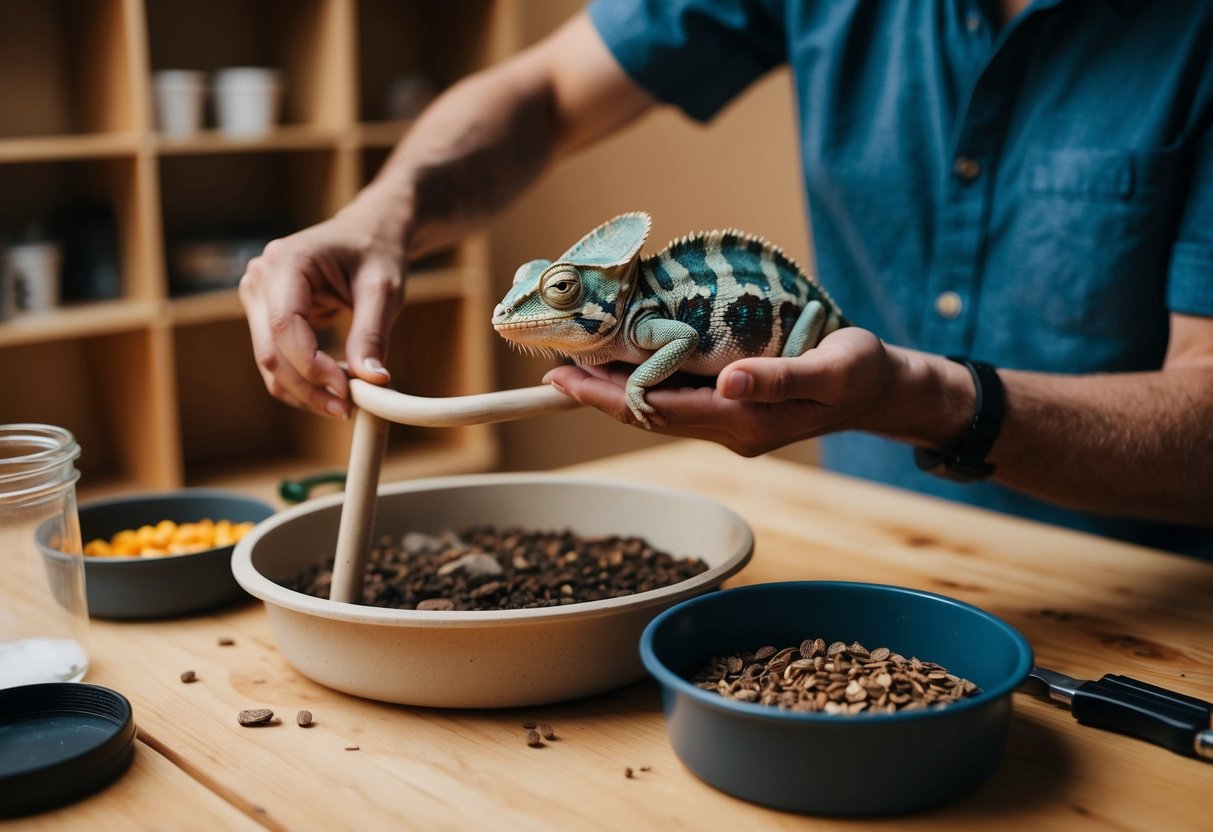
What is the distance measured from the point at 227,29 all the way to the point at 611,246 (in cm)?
244

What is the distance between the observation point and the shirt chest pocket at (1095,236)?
Answer: 1539 millimetres

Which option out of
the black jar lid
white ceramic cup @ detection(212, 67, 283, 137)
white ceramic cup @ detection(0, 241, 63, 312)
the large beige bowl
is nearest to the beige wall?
white ceramic cup @ detection(212, 67, 283, 137)

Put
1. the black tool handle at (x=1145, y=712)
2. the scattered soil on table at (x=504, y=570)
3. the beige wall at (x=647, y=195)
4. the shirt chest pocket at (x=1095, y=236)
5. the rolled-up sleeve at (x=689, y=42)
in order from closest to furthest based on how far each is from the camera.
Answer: the black tool handle at (x=1145, y=712), the scattered soil on table at (x=504, y=570), the shirt chest pocket at (x=1095, y=236), the rolled-up sleeve at (x=689, y=42), the beige wall at (x=647, y=195)

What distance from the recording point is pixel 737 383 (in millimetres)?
981

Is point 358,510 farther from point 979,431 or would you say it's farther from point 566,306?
point 979,431

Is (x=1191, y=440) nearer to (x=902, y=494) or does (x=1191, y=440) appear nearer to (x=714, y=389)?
(x=902, y=494)

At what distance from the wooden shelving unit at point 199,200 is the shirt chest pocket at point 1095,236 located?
75.3 inches

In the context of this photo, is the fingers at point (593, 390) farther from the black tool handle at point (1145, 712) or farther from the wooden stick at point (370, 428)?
the black tool handle at point (1145, 712)

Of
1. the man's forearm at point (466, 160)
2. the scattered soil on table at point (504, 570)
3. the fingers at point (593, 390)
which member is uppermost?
the man's forearm at point (466, 160)

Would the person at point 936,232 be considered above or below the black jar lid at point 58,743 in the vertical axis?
above

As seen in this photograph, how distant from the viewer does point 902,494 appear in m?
1.67

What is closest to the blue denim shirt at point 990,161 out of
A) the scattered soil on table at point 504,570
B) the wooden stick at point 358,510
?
the scattered soil on table at point 504,570

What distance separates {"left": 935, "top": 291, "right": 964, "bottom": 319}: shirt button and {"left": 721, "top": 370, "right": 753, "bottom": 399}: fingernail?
88 cm

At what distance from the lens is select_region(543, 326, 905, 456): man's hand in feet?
3.28
